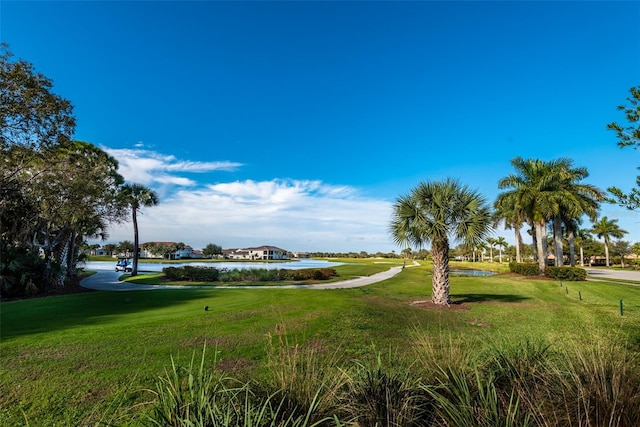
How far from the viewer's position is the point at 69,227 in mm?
25516

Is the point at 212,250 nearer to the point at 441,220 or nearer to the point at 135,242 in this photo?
the point at 135,242

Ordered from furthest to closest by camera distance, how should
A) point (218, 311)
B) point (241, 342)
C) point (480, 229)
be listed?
point (480, 229) → point (218, 311) → point (241, 342)

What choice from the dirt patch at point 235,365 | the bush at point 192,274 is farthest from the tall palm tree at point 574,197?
the dirt patch at point 235,365

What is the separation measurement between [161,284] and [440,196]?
22392 mm

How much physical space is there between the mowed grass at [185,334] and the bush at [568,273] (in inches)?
541

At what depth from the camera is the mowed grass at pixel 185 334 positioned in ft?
15.9

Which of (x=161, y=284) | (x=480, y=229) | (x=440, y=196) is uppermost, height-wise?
(x=440, y=196)

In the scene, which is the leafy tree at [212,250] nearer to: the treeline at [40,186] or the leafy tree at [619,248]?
the treeline at [40,186]

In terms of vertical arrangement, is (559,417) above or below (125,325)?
above

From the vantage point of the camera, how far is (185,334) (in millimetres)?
8359

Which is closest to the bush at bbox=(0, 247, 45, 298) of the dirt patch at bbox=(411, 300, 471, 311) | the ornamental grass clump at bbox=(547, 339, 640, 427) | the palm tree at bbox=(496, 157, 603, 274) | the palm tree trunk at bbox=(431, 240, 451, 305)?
the dirt patch at bbox=(411, 300, 471, 311)

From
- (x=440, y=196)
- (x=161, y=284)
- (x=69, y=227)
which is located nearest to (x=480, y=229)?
(x=440, y=196)

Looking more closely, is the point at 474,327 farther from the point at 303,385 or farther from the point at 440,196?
the point at 303,385

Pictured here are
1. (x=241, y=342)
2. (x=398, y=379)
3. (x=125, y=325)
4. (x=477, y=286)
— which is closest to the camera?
(x=398, y=379)
